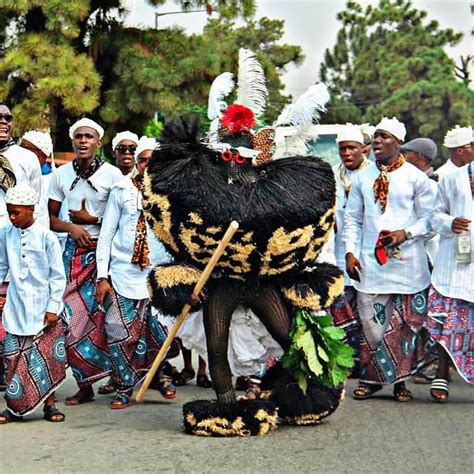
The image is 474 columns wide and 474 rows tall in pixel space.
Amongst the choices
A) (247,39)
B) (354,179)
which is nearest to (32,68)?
(354,179)

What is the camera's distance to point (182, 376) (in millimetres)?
9859

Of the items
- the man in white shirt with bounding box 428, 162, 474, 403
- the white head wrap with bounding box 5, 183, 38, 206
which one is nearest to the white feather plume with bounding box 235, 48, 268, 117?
the white head wrap with bounding box 5, 183, 38, 206

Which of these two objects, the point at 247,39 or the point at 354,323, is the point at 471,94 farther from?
the point at 354,323

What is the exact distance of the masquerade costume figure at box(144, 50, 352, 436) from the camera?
280 inches

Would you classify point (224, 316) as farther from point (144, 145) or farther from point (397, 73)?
point (397, 73)

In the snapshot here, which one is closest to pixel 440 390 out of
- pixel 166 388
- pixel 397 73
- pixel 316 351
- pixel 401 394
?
pixel 401 394

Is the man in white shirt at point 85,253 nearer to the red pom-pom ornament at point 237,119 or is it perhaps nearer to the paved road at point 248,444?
the paved road at point 248,444

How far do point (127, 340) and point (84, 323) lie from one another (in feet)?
1.30

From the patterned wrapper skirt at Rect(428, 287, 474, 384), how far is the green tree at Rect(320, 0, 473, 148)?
33.6m

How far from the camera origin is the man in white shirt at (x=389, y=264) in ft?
29.0

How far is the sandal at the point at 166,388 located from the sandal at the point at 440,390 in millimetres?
1891

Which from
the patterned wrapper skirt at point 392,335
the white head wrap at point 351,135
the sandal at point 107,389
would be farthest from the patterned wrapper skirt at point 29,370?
the white head wrap at point 351,135

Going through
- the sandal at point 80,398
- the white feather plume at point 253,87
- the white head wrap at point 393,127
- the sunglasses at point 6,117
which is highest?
the white feather plume at point 253,87

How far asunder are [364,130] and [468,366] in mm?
2818
